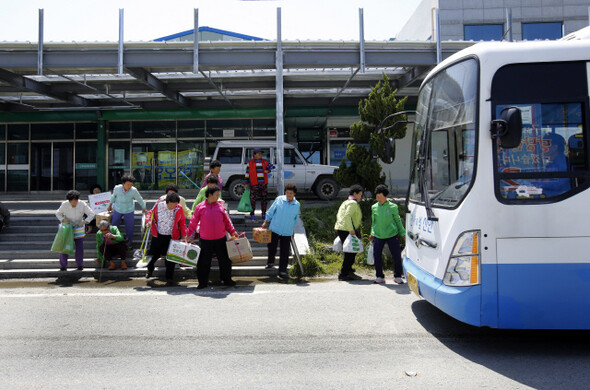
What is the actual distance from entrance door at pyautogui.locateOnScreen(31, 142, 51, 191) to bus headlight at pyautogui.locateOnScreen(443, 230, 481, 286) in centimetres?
1916

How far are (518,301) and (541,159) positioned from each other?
1396mm

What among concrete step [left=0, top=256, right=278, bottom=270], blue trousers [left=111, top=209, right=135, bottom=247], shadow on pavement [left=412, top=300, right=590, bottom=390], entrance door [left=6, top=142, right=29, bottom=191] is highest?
entrance door [left=6, top=142, right=29, bottom=191]

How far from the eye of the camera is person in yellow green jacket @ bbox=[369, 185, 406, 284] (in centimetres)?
736

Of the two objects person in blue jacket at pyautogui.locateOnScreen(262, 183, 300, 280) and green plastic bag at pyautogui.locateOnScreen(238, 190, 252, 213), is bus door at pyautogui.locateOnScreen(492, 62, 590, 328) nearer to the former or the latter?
person in blue jacket at pyautogui.locateOnScreen(262, 183, 300, 280)

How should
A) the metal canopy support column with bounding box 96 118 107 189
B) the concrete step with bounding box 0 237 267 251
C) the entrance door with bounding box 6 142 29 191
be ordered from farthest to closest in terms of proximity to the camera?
the entrance door with bounding box 6 142 29 191
the metal canopy support column with bounding box 96 118 107 189
the concrete step with bounding box 0 237 267 251

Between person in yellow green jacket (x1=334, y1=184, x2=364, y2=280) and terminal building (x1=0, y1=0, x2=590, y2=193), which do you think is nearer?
person in yellow green jacket (x1=334, y1=184, x2=364, y2=280)

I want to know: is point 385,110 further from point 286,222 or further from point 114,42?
point 114,42

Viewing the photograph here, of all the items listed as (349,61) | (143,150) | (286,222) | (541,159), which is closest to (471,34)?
(349,61)

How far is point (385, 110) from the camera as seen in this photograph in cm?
1101

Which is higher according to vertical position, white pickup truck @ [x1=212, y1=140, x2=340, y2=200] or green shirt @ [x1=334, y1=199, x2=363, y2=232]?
white pickup truck @ [x1=212, y1=140, x2=340, y2=200]

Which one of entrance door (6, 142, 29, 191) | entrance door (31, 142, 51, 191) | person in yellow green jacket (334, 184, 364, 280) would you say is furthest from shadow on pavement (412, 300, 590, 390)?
entrance door (6, 142, 29, 191)

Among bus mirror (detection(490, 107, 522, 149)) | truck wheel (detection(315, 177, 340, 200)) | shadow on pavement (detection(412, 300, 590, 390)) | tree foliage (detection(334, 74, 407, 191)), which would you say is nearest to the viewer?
shadow on pavement (detection(412, 300, 590, 390))

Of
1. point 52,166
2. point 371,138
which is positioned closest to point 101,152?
point 52,166

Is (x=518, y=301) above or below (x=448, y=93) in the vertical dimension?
below
